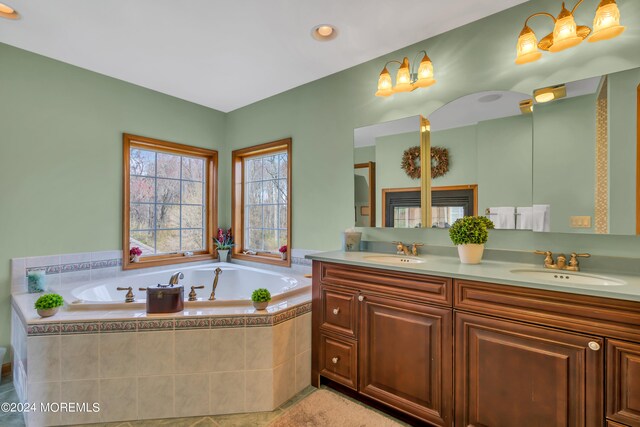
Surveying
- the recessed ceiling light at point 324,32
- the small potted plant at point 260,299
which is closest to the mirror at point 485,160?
the recessed ceiling light at point 324,32

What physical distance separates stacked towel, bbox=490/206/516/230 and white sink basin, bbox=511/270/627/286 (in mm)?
317

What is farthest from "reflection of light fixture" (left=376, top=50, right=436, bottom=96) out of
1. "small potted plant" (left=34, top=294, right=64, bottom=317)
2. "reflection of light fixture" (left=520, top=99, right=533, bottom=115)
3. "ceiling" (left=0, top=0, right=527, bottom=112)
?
"small potted plant" (left=34, top=294, right=64, bottom=317)

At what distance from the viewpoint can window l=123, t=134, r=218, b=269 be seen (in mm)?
3008

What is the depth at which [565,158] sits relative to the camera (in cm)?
168

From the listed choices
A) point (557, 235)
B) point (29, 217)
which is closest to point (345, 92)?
point (557, 235)

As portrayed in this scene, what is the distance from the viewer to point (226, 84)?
2924 mm

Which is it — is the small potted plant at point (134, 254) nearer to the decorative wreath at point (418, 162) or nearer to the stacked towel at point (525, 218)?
the decorative wreath at point (418, 162)

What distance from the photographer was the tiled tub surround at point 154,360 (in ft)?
5.71

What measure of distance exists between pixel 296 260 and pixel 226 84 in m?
1.81

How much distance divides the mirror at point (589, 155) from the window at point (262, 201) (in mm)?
2064

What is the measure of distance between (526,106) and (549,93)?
0.12 metres

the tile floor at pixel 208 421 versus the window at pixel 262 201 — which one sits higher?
the window at pixel 262 201

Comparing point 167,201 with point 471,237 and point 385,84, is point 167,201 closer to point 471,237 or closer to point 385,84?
point 385,84

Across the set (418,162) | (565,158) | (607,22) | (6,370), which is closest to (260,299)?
(418,162)
